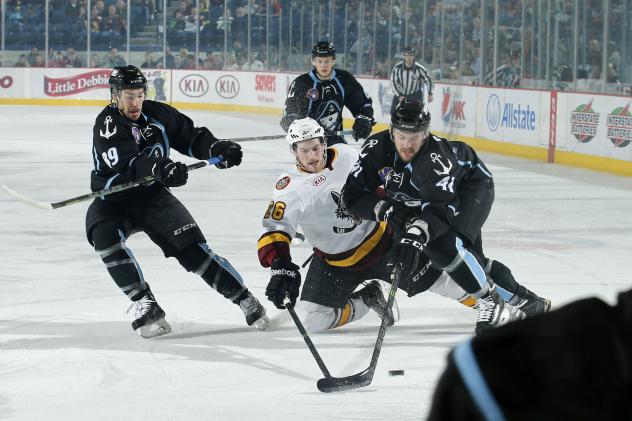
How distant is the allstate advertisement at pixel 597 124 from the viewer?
387 inches

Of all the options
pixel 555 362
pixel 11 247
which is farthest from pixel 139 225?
pixel 555 362

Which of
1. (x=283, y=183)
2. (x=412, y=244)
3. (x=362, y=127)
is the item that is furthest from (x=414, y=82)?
(x=412, y=244)

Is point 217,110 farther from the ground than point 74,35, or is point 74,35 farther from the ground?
point 74,35

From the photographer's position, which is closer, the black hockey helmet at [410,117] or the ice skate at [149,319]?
the black hockey helmet at [410,117]

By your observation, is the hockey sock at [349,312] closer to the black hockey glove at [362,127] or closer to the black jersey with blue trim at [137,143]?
the black jersey with blue trim at [137,143]

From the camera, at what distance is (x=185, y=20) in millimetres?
21656

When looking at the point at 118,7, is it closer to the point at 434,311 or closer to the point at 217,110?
the point at 217,110

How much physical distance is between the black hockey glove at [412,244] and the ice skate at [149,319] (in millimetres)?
945

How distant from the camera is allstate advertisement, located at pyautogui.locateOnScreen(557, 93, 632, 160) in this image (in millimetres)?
9836

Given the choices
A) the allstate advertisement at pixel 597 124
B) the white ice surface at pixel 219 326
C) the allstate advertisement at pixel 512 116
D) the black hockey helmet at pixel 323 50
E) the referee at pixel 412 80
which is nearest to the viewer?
the white ice surface at pixel 219 326

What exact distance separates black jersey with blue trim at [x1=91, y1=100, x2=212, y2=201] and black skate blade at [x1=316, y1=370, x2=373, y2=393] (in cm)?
117

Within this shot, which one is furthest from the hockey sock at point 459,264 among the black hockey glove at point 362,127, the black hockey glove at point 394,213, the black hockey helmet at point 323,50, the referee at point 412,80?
the referee at point 412,80

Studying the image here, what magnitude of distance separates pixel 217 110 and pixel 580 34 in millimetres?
10546

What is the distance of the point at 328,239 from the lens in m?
4.02
